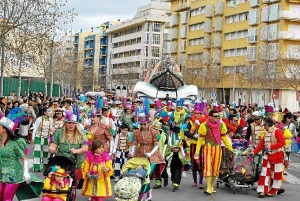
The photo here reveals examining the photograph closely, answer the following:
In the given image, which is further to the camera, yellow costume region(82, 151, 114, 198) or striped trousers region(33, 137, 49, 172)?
striped trousers region(33, 137, 49, 172)

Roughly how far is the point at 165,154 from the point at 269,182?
227cm

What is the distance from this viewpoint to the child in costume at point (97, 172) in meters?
9.62

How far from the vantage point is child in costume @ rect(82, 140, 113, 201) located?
31.6ft

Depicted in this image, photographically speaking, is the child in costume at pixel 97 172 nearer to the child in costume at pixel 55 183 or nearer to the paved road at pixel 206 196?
the child in costume at pixel 55 183

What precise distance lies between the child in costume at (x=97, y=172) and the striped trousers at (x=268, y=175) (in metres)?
4.26

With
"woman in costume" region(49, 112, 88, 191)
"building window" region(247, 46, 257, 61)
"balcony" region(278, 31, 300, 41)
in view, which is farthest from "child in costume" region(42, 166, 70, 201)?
"building window" region(247, 46, 257, 61)

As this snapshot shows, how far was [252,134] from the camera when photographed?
50.8 ft

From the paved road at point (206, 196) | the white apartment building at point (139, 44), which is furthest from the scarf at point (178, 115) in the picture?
the white apartment building at point (139, 44)

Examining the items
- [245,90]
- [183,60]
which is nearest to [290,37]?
[245,90]

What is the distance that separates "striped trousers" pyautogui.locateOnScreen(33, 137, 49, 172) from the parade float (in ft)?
72.0

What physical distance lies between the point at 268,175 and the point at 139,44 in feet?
315

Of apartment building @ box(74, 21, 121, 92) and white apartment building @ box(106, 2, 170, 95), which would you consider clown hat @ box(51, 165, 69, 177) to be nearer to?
white apartment building @ box(106, 2, 170, 95)

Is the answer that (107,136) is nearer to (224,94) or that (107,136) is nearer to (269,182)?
(269,182)

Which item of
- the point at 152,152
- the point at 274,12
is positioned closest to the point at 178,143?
the point at 152,152
